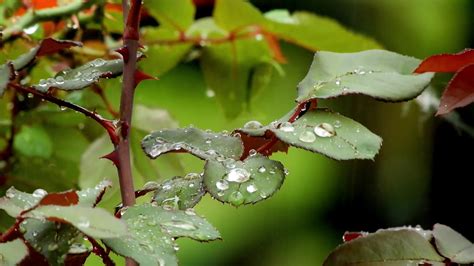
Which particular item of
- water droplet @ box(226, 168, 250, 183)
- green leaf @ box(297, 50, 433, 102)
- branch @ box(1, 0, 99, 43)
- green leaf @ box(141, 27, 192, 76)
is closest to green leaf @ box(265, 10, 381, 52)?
green leaf @ box(141, 27, 192, 76)

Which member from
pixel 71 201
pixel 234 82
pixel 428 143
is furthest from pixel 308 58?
pixel 71 201

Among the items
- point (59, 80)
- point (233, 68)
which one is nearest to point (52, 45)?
point (59, 80)

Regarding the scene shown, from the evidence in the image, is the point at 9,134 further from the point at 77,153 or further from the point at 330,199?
the point at 330,199

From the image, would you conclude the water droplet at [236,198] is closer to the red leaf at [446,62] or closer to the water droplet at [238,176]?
the water droplet at [238,176]

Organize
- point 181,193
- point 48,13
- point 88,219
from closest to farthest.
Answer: point 88,219 < point 181,193 < point 48,13

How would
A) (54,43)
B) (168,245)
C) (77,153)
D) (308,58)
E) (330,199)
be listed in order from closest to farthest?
1. (168,245)
2. (54,43)
3. (77,153)
4. (308,58)
5. (330,199)

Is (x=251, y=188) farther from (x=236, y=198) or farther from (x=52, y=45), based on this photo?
(x=52, y=45)

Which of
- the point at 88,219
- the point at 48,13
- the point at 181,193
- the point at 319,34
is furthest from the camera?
the point at 319,34
